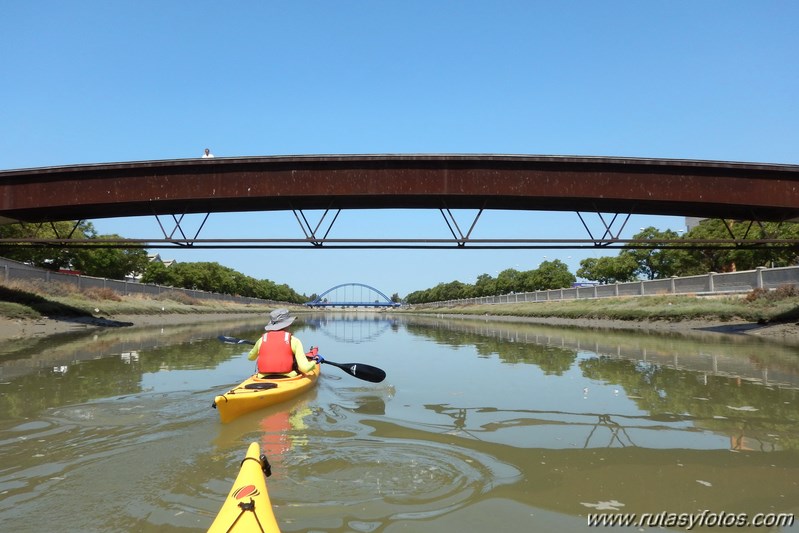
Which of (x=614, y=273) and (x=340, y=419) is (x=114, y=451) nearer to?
(x=340, y=419)

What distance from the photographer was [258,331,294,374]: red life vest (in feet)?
29.7

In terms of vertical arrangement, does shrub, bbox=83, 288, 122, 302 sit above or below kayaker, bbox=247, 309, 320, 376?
above

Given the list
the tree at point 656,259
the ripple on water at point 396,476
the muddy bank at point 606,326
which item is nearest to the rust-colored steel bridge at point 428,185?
the muddy bank at point 606,326

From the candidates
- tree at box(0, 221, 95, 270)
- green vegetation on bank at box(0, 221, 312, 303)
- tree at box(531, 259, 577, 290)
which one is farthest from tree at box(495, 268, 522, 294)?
tree at box(0, 221, 95, 270)

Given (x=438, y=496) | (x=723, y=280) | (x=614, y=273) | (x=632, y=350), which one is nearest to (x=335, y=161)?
(x=632, y=350)

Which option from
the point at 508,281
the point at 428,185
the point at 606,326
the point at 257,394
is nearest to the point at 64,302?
the point at 428,185

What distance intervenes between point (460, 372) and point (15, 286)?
87.0 ft

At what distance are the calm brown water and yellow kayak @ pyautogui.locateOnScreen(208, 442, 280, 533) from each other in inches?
29.4

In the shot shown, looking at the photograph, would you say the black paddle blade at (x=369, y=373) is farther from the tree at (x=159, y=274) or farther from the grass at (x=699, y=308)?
the tree at (x=159, y=274)

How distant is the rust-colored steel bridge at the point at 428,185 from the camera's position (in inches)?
747

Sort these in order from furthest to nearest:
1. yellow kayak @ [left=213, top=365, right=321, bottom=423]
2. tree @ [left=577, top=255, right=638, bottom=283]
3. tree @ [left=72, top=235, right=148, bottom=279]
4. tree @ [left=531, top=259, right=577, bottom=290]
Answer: tree @ [left=531, top=259, right=577, bottom=290] < tree @ [left=577, top=255, right=638, bottom=283] < tree @ [left=72, top=235, right=148, bottom=279] < yellow kayak @ [left=213, top=365, right=321, bottom=423]

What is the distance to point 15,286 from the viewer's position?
2673 centimetres

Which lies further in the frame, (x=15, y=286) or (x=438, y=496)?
(x=15, y=286)

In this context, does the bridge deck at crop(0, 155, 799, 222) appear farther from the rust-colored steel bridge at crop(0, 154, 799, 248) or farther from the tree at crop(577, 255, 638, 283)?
the tree at crop(577, 255, 638, 283)
